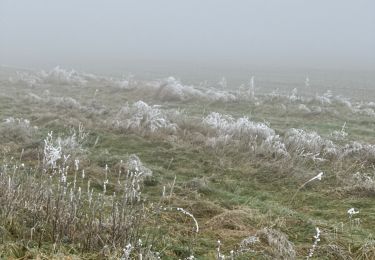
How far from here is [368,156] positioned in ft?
33.7

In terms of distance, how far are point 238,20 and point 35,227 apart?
139m

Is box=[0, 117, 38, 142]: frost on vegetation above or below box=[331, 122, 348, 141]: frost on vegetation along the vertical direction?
above

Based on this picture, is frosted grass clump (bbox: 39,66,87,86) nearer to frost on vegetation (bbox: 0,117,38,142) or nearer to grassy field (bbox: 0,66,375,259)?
grassy field (bbox: 0,66,375,259)

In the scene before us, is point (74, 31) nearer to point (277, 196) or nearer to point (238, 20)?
point (238, 20)

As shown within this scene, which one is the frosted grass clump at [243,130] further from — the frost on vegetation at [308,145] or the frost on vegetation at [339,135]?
the frost on vegetation at [339,135]

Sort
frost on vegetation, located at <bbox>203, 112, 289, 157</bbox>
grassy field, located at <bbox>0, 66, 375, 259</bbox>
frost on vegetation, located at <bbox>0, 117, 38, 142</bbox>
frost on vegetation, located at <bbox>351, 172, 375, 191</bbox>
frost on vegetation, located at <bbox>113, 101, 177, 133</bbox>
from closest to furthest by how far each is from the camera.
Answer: grassy field, located at <bbox>0, 66, 375, 259</bbox> < frost on vegetation, located at <bbox>351, 172, 375, 191</bbox> < frost on vegetation, located at <bbox>203, 112, 289, 157</bbox> < frost on vegetation, located at <bbox>0, 117, 38, 142</bbox> < frost on vegetation, located at <bbox>113, 101, 177, 133</bbox>

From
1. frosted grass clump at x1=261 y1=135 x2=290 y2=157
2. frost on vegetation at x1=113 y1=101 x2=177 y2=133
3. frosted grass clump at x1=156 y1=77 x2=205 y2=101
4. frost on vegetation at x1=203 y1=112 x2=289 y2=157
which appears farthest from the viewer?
frosted grass clump at x1=156 y1=77 x2=205 y2=101

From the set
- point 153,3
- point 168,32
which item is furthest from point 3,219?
point 153,3

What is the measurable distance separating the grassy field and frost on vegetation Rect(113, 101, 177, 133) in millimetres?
31

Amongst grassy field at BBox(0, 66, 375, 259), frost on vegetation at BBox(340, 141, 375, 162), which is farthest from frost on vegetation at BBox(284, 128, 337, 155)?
frost on vegetation at BBox(340, 141, 375, 162)

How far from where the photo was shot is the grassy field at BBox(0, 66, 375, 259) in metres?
5.37

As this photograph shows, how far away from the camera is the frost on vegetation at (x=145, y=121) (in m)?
12.1

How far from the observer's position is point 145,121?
12383 mm

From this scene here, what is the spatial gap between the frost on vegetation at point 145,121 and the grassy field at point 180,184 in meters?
0.03
